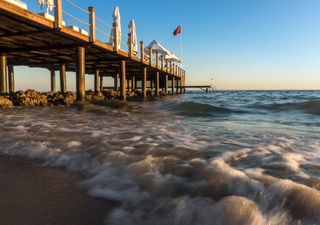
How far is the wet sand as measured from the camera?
1591 millimetres

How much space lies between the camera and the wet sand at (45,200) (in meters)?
1.59

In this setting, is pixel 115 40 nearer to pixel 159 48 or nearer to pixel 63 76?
pixel 63 76

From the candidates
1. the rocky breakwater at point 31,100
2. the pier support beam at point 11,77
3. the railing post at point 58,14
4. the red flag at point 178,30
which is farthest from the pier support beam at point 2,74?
the red flag at point 178,30

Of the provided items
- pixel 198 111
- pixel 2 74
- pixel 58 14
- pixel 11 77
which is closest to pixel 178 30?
pixel 11 77

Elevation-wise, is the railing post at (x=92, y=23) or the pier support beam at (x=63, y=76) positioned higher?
the railing post at (x=92, y=23)

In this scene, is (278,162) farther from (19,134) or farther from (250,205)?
(19,134)

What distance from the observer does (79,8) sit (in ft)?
30.3

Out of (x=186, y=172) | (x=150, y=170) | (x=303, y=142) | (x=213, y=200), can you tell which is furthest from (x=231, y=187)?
(x=303, y=142)

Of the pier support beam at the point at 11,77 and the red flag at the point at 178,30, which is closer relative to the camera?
the pier support beam at the point at 11,77

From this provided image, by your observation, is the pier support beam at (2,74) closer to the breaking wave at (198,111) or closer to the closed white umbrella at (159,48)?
the breaking wave at (198,111)

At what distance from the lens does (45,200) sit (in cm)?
183

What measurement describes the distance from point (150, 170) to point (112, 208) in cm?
70

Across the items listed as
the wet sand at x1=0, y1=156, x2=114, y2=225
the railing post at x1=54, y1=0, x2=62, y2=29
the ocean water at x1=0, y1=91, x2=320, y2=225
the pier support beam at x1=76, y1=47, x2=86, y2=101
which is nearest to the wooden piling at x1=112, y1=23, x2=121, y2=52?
the pier support beam at x1=76, y1=47, x2=86, y2=101

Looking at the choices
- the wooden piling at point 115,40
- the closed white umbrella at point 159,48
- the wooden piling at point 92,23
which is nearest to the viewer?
the wooden piling at point 92,23
